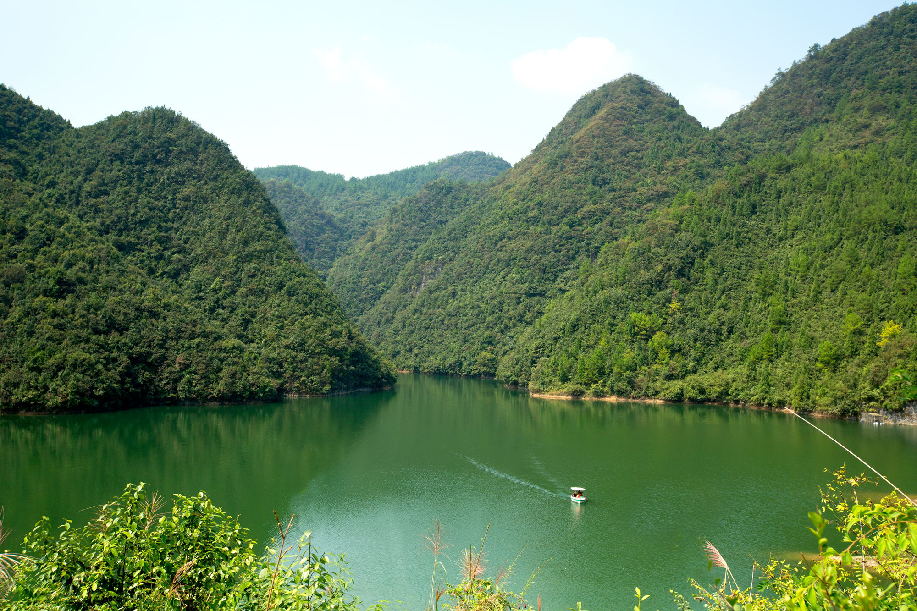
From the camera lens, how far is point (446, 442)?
3838 centimetres

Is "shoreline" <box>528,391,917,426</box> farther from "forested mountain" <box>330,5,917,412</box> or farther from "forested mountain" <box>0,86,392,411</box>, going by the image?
"forested mountain" <box>0,86,392,411</box>

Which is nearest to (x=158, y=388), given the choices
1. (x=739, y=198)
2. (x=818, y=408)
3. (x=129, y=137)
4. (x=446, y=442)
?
(x=446, y=442)

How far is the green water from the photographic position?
19719 millimetres

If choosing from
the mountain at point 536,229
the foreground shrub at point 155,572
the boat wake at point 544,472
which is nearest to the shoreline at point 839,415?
the boat wake at point 544,472

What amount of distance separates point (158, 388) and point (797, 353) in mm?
45541

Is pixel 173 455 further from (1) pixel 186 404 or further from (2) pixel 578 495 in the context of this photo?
(2) pixel 578 495

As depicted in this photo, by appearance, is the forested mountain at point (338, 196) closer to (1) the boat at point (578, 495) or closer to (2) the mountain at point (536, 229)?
(2) the mountain at point (536, 229)

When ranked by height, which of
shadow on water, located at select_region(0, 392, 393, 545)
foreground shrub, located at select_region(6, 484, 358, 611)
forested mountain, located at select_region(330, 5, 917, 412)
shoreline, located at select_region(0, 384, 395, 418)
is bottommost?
shadow on water, located at select_region(0, 392, 393, 545)

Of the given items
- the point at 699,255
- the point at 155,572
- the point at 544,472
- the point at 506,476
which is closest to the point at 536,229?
the point at 699,255

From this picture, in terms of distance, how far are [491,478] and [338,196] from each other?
14094 centimetres

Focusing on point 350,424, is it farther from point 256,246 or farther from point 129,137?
point 129,137

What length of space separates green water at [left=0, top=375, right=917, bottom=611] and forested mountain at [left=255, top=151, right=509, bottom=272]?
Result: 9113 cm

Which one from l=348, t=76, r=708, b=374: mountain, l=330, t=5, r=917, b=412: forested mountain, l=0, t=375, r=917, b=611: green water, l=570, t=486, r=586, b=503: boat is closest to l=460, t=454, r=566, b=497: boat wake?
l=0, t=375, r=917, b=611: green water

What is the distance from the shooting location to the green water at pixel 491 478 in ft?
64.7
